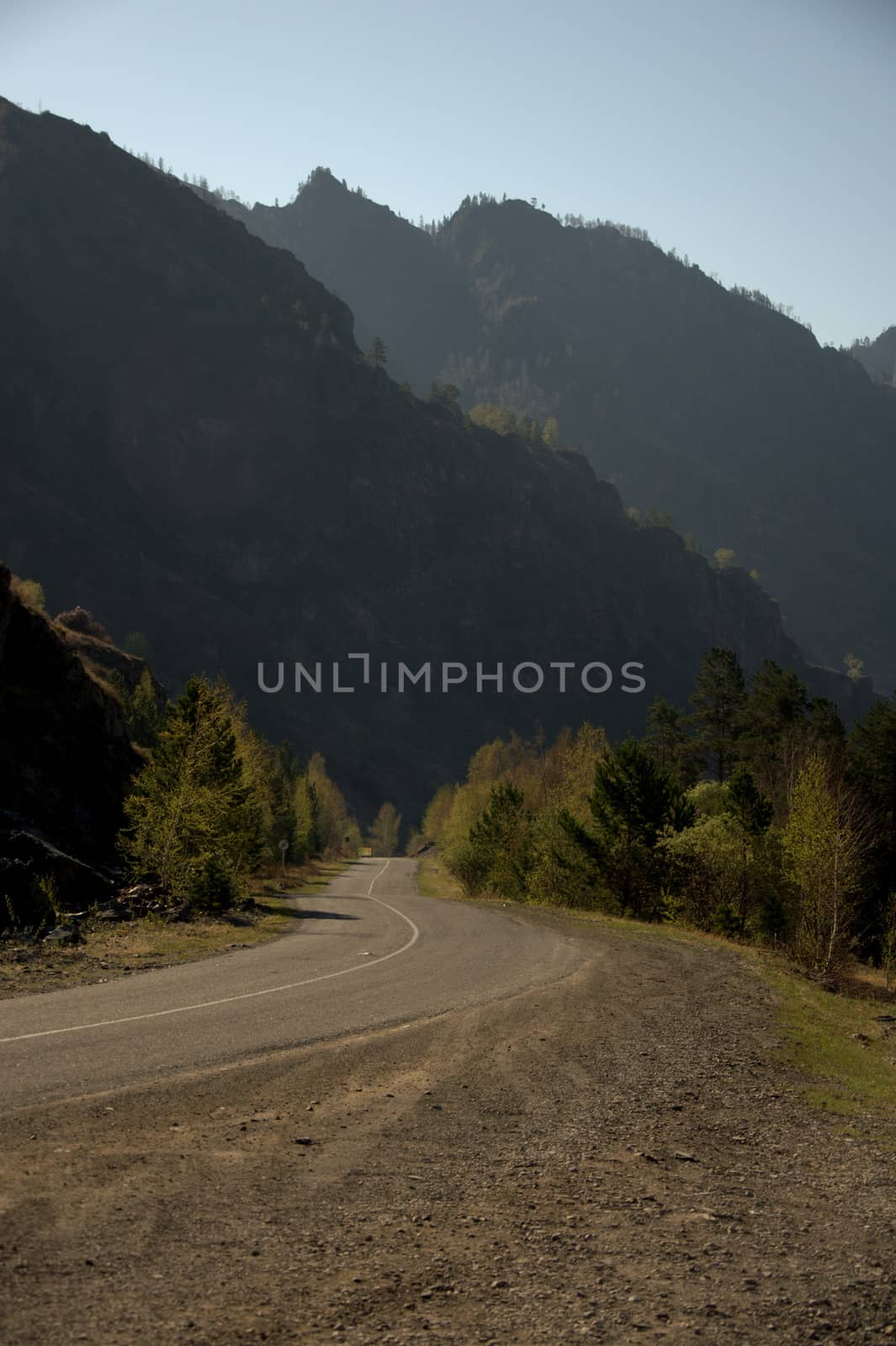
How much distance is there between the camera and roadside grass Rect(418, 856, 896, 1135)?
38.2 ft

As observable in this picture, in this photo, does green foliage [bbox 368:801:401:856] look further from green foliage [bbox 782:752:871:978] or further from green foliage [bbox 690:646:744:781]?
green foliage [bbox 782:752:871:978]

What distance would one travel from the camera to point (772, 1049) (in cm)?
1452

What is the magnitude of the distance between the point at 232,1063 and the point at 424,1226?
5.26 meters

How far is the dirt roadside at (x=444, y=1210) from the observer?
18.7ft

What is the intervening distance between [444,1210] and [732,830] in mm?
32977

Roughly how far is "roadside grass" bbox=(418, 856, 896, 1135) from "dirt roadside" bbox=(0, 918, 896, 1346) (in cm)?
56

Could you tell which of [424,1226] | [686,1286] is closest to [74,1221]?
[424,1226]

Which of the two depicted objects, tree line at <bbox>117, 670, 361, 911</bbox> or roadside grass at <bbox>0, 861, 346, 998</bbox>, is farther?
tree line at <bbox>117, 670, 361, 911</bbox>

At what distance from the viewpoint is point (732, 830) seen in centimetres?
3825

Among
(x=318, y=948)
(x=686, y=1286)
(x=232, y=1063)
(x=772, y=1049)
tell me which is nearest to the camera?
(x=686, y=1286)

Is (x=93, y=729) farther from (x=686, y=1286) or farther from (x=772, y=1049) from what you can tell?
(x=686, y=1286)

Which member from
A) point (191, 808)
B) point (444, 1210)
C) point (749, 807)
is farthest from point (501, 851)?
point (444, 1210)

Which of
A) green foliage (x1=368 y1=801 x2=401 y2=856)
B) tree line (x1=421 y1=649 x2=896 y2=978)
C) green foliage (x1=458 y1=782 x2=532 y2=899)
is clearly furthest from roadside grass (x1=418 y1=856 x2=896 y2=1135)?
green foliage (x1=368 y1=801 x2=401 y2=856)

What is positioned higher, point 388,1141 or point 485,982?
point 388,1141
